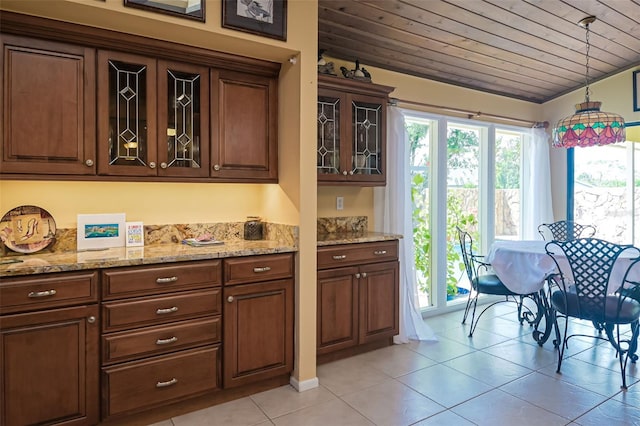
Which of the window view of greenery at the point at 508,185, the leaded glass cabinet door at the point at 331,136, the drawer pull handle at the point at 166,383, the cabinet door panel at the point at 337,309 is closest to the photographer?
the drawer pull handle at the point at 166,383

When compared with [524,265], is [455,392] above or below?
below

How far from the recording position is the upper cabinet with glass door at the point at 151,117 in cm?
236

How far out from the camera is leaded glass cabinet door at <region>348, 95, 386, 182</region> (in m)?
3.39

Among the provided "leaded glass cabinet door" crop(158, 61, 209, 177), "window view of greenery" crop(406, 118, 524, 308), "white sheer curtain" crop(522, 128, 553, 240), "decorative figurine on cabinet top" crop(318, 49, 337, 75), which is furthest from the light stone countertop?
"white sheer curtain" crop(522, 128, 553, 240)

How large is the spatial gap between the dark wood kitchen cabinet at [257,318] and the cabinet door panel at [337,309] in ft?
1.15

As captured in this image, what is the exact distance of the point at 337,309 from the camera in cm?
312

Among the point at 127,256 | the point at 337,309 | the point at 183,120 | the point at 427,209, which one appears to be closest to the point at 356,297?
the point at 337,309

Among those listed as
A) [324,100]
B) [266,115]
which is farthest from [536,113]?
[266,115]

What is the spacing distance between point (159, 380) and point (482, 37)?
142 inches

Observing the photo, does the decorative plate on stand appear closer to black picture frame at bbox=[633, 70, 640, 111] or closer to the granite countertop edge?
the granite countertop edge

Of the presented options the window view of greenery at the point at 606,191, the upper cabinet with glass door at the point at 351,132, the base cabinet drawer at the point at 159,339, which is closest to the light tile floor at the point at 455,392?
the base cabinet drawer at the point at 159,339

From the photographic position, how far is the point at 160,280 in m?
2.27

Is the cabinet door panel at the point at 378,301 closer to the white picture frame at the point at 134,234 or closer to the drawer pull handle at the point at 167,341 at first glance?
the drawer pull handle at the point at 167,341

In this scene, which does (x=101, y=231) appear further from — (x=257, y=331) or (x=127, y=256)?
(x=257, y=331)
